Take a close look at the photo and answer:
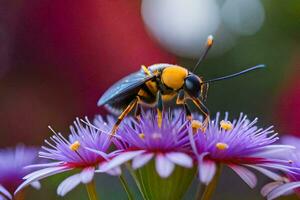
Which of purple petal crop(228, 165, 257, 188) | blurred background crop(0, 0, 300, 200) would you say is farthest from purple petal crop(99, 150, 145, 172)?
blurred background crop(0, 0, 300, 200)

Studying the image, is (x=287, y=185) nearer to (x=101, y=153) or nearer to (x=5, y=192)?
(x=101, y=153)

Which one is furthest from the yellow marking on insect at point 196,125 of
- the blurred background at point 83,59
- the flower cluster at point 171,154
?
the blurred background at point 83,59

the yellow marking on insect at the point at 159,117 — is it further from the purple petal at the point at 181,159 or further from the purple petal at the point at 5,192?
the purple petal at the point at 5,192

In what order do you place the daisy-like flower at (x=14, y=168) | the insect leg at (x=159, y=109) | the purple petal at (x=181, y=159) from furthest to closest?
the daisy-like flower at (x=14, y=168) → the insect leg at (x=159, y=109) → the purple petal at (x=181, y=159)

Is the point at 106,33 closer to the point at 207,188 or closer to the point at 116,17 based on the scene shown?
the point at 116,17

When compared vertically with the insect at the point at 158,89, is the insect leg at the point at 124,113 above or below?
below

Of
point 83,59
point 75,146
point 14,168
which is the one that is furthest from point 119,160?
point 83,59
